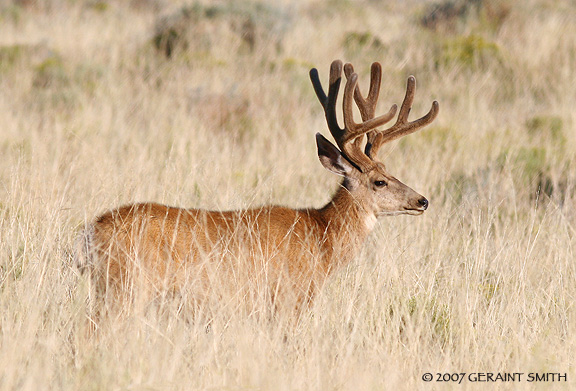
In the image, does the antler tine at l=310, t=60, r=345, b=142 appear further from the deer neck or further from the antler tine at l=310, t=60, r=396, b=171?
the deer neck

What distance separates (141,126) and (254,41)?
653 centimetres

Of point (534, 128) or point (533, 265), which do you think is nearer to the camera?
point (533, 265)

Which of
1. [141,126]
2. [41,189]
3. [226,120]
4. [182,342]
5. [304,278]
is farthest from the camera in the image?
[226,120]

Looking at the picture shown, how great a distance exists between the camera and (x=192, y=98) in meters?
13.0

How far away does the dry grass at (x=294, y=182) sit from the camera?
439 centimetres

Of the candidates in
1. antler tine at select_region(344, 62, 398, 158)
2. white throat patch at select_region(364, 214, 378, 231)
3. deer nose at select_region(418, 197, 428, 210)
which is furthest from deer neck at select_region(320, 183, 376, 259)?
antler tine at select_region(344, 62, 398, 158)

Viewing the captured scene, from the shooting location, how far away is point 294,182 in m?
9.04

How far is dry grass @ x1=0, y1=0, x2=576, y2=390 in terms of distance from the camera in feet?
14.4

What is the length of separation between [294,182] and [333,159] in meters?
2.65

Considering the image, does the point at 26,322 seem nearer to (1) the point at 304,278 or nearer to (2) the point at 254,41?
(1) the point at 304,278

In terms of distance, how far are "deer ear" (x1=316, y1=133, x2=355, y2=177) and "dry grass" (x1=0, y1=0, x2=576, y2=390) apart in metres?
0.73

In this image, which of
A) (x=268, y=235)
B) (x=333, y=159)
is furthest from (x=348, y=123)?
(x=268, y=235)

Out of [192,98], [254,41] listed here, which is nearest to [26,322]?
[192,98]

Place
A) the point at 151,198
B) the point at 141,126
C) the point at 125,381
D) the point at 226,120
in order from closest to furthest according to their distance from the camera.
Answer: the point at 125,381, the point at 151,198, the point at 141,126, the point at 226,120
